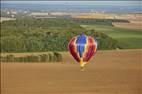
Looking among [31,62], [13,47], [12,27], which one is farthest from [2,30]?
[31,62]

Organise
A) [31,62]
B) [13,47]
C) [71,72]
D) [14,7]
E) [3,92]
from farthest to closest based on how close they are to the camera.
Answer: [14,7]
[13,47]
[31,62]
[71,72]
[3,92]

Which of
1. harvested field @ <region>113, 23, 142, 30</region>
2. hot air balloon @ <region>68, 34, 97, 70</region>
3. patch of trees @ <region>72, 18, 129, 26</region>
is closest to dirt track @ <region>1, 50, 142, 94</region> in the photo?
hot air balloon @ <region>68, 34, 97, 70</region>

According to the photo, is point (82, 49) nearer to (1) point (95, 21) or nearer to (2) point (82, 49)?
(2) point (82, 49)

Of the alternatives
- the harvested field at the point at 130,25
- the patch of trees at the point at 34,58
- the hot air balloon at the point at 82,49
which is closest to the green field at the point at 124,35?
the harvested field at the point at 130,25

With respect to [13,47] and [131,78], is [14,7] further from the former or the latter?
[131,78]

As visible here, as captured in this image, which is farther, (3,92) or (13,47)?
(13,47)

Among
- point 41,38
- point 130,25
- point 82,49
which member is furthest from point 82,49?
point 130,25
